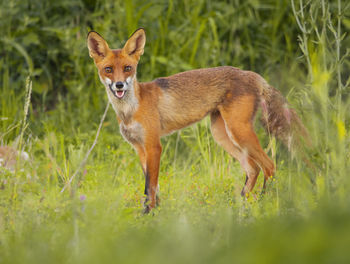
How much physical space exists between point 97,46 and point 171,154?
2.09 m

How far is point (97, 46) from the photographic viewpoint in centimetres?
465

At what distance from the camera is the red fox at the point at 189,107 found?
4.61 metres

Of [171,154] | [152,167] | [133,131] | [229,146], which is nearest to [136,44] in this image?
[133,131]

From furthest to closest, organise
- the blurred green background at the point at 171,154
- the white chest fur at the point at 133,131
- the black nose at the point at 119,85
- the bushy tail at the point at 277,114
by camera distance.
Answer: the bushy tail at the point at 277,114 < the white chest fur at the point at 133,131 < the black nose at the point at 119,85 < the blurred green background at the point at 171,154

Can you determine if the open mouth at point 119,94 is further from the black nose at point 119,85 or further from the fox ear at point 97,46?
the fox ear at point 97,46

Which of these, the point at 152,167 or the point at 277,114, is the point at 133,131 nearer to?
the point at 152,167

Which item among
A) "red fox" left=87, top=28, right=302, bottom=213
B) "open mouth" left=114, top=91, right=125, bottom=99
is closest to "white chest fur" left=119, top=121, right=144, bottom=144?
"red fox" left=87, top=28, right=302, bottom=213

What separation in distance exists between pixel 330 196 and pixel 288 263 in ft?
5.06

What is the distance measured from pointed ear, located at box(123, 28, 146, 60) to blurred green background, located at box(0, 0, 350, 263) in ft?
3.00

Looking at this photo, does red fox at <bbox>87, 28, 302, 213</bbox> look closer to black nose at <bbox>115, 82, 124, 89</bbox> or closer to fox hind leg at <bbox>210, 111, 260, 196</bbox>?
fox hind leg at <bbox>210, 111, 260, 196</bbox>

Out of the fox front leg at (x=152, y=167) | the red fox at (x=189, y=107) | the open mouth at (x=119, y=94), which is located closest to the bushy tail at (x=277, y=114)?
the red fox at (x=189, y=107)

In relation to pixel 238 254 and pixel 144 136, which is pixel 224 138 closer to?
pixel 144 136

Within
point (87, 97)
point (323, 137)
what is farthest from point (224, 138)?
point (87, 97)

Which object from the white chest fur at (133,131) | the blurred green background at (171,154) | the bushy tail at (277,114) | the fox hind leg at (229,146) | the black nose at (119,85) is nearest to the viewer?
the blurred green background at (171,154)
